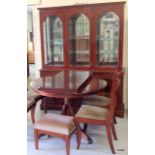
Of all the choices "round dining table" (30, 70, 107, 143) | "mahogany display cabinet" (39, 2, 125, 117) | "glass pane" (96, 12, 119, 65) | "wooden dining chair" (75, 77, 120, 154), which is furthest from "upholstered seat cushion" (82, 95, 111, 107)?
"glass pane" (96, 12, 119, 65)

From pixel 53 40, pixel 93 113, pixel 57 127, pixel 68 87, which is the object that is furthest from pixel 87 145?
pixel 53 40

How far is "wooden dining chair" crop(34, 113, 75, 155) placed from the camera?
2.62 m

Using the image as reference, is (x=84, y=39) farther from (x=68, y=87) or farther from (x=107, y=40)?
(x=68, y=87)

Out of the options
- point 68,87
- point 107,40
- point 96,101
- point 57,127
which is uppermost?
point 107,40

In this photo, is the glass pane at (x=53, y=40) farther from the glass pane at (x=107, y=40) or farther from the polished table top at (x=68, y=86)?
the polished table top at (x=68, y=86)

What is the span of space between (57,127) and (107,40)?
2.08 m

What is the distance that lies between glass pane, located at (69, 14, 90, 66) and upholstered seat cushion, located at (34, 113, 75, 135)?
1674 mm

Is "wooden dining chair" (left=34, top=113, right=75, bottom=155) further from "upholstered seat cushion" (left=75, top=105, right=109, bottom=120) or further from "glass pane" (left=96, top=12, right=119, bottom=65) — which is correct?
"glass pane" (left=96, top=12, right=119, bottom=65)

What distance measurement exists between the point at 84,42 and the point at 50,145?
2.00 metres

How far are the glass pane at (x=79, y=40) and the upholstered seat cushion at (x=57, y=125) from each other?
5.49 feet

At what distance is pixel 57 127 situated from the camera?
2.64 meters

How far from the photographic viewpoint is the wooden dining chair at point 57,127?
8.58 ft
